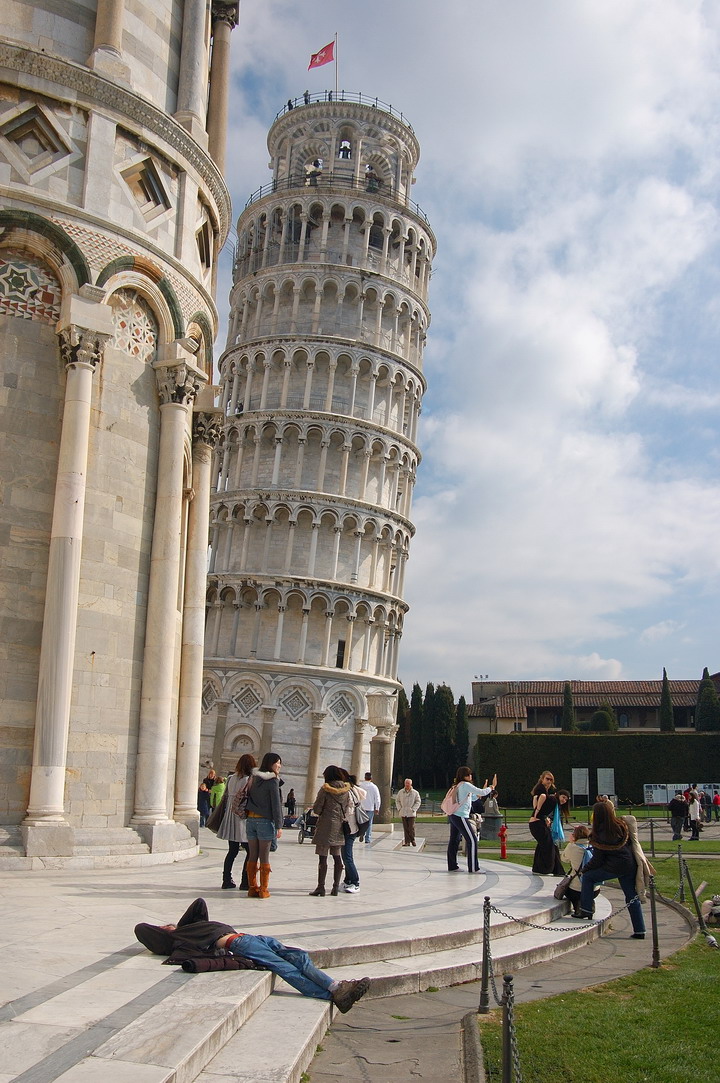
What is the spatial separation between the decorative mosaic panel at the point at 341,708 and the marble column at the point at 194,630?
1254 inches

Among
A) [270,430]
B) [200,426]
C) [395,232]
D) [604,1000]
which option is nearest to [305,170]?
[395,232]

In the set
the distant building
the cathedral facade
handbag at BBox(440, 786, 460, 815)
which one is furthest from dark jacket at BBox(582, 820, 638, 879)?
the distant building

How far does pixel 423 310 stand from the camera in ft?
191

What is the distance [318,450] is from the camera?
52844mm

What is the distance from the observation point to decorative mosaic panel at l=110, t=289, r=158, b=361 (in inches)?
636

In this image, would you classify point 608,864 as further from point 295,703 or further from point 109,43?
point 295,703

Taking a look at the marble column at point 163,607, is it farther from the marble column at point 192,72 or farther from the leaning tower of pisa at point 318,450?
the leaning tower of pisa at point 318,450

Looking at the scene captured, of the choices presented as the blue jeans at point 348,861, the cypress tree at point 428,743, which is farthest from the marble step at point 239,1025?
the cypress tree at point 428,743

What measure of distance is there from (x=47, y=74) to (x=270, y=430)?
37.9 meters

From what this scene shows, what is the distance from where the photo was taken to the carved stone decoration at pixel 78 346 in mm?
15070

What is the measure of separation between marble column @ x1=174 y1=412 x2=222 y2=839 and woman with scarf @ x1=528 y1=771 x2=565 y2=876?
6.06 metres

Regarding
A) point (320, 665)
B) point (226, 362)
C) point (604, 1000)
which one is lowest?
point (604, 1000)

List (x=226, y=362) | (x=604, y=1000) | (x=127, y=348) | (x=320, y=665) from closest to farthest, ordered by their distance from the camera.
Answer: (x=604, y=1000), (x=127, y=348), (x=320, y=665), (x=226, y=362)

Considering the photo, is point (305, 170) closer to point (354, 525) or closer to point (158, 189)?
point (354, 525)
